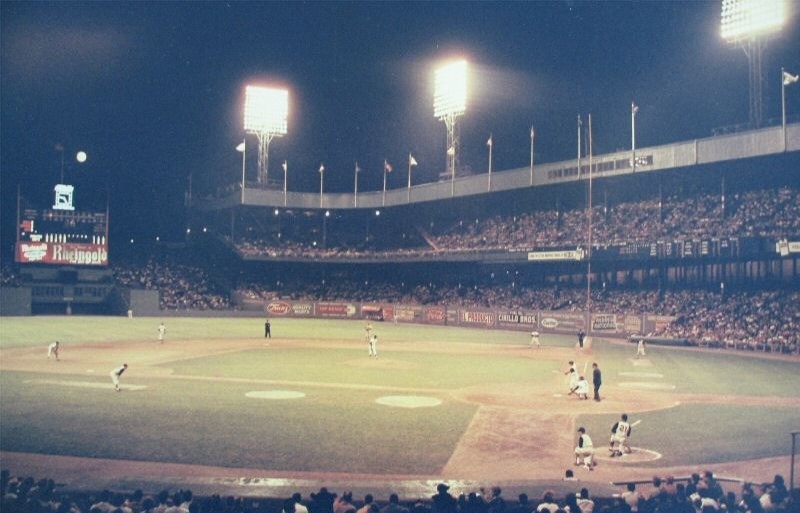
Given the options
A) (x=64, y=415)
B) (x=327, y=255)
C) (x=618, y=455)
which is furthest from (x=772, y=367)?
(x=327, y=255)

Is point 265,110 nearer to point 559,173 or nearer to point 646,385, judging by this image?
point 559,173

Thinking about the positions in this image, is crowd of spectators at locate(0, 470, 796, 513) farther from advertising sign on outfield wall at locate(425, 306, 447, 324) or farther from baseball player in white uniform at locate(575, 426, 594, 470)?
advertising sign on outfield wall at locate(425, 306, 447, 324)

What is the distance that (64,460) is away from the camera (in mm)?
Result: 16641

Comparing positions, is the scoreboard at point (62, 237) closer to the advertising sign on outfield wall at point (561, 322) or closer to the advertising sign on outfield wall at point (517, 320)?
the advertising sign on outfield wall at point (517, 320)

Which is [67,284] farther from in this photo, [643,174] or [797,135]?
[797,135]

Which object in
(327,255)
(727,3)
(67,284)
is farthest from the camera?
(327,255)

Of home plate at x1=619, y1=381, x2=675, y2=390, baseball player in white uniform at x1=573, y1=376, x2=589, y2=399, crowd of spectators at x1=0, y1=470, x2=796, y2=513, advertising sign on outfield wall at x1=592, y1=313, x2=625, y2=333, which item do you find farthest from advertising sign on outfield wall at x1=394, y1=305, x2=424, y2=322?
crowd of spectators at x1=0, y1=470, x2=796, y2=513

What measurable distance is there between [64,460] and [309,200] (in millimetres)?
76984

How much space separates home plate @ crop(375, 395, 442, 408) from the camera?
2500 centimetres

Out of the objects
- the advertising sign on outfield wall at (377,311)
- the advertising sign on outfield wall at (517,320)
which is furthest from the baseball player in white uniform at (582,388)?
the advertising sign on outfield wall at (377,311)

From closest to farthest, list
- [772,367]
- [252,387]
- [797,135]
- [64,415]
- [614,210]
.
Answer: [64,415] → [252,387] → [772,367] → [797,135] → [614,210]

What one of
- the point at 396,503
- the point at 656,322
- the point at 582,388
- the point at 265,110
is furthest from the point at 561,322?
the point at 396,503

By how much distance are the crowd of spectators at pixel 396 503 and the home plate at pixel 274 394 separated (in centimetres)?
1379

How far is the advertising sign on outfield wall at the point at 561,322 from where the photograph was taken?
62406 mm
